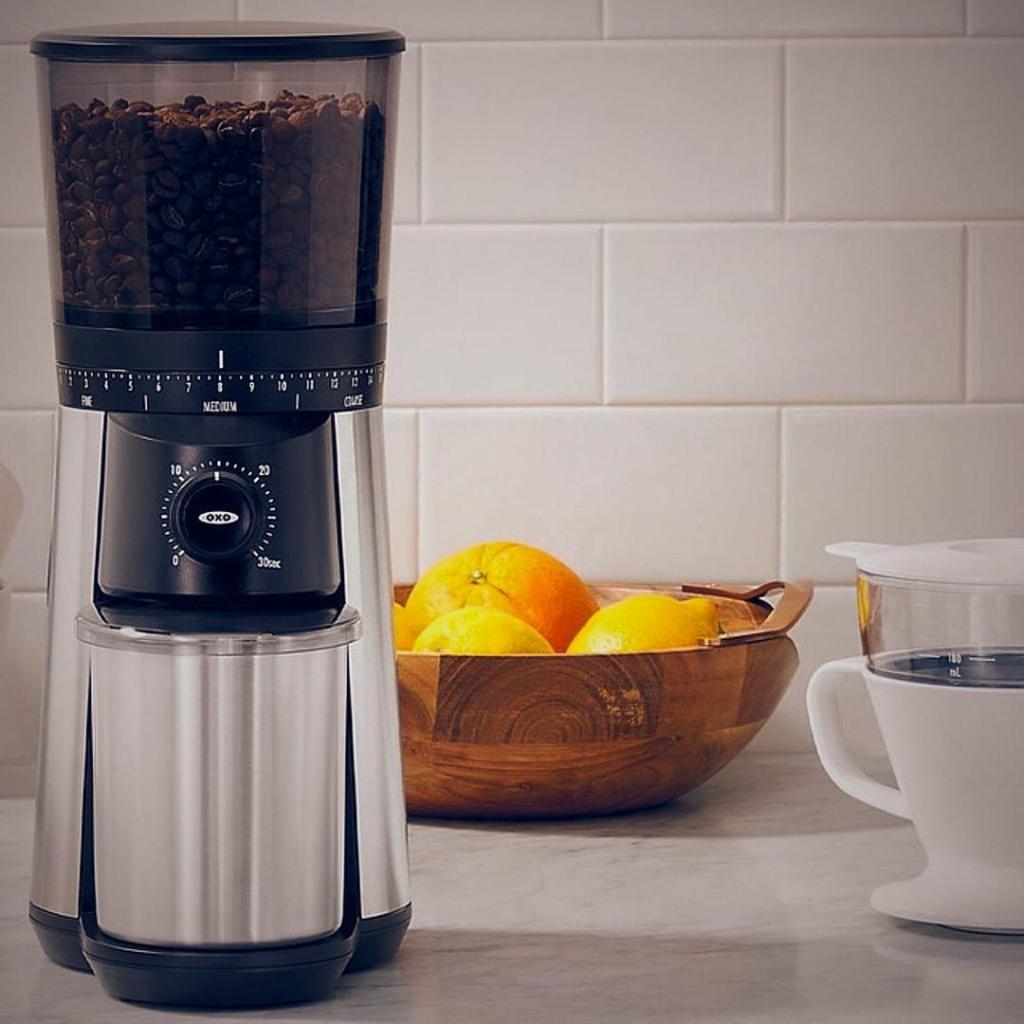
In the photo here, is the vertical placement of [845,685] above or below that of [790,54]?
below

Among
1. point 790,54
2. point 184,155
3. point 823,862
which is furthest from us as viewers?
point 790,54

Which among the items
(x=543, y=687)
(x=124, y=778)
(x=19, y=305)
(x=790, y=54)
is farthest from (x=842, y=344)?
(x=124, y=778)

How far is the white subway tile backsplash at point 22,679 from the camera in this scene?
133cm

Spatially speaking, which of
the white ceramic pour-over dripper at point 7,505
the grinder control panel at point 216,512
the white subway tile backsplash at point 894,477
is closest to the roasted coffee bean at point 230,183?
the grinder control panel at point 216,512

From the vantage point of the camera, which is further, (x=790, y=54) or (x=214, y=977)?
(x=790, y=54)

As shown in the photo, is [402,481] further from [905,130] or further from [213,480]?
[213,480]

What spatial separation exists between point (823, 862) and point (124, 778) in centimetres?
42

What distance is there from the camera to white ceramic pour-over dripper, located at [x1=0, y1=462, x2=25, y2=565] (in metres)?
1.25

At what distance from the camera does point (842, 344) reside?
51.9 inches

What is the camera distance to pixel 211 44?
79cm

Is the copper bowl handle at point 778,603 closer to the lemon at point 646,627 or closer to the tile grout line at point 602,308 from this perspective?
the lemon at point 646,627

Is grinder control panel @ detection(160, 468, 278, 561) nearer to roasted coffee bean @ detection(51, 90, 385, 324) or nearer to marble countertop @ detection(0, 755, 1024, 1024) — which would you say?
roasted coffee bean @ detection(51, 90, 385, 324)

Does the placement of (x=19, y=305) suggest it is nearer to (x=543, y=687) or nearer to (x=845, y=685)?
(x=543, y=687)

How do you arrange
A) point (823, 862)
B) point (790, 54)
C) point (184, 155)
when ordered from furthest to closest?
point (790, 54), point (823, 862), point (184, 155)
